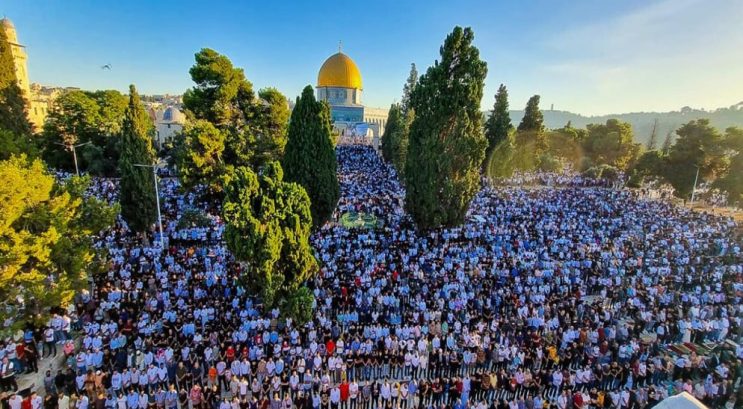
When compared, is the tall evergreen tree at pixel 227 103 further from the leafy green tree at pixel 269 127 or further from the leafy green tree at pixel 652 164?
the leafy green tree at pixel 652 164

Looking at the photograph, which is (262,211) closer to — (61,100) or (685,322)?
(685,322)

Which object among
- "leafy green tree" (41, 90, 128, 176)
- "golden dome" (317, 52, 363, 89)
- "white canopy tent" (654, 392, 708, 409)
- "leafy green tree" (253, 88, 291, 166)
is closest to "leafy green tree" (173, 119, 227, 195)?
"leafy green tree" (253, 88, 291, 166)

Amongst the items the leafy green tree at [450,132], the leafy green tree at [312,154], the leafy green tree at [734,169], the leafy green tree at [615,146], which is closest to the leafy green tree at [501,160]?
the leafy green tree at [734,169]

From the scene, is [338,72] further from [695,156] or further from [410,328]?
[410,328]

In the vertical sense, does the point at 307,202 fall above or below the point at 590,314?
above

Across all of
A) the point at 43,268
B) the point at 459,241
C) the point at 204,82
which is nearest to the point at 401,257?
the point at 459,241
